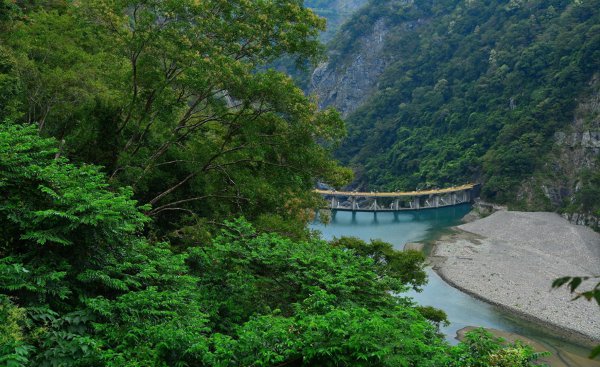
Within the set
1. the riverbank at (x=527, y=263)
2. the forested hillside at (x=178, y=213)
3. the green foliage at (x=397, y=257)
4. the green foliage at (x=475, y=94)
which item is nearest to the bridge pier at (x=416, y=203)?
the green foliage at (x=475, y=94)

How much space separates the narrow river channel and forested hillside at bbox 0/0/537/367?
9.87 m

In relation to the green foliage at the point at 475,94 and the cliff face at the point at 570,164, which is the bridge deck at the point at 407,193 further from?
the cliff face at the point at 570,164

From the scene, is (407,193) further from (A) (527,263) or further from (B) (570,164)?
(A) (527,263)

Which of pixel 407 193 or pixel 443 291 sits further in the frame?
pixel 407 193

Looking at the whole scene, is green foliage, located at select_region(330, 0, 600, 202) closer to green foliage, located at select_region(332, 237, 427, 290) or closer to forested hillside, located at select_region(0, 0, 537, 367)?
green foliage, located at select_region(332, 237, 427, 290)

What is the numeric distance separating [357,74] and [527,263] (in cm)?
8221

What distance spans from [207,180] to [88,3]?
584 centimetres

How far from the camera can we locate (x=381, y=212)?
68.7m

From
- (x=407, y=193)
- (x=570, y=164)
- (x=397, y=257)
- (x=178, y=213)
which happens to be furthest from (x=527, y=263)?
(x=178, y=213)

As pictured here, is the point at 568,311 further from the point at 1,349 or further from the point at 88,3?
the point at 1,349

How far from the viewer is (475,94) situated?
283 ft

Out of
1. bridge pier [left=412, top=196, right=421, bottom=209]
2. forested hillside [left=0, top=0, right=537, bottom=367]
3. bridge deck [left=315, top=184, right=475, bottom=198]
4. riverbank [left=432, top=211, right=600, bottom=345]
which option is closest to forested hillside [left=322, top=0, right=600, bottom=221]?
bridge deck [left=315, top=184, right=475, bottom=198]

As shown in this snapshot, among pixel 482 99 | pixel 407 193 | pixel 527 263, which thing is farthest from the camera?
pixel 482 99

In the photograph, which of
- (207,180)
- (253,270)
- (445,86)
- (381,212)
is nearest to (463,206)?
(381,212)
